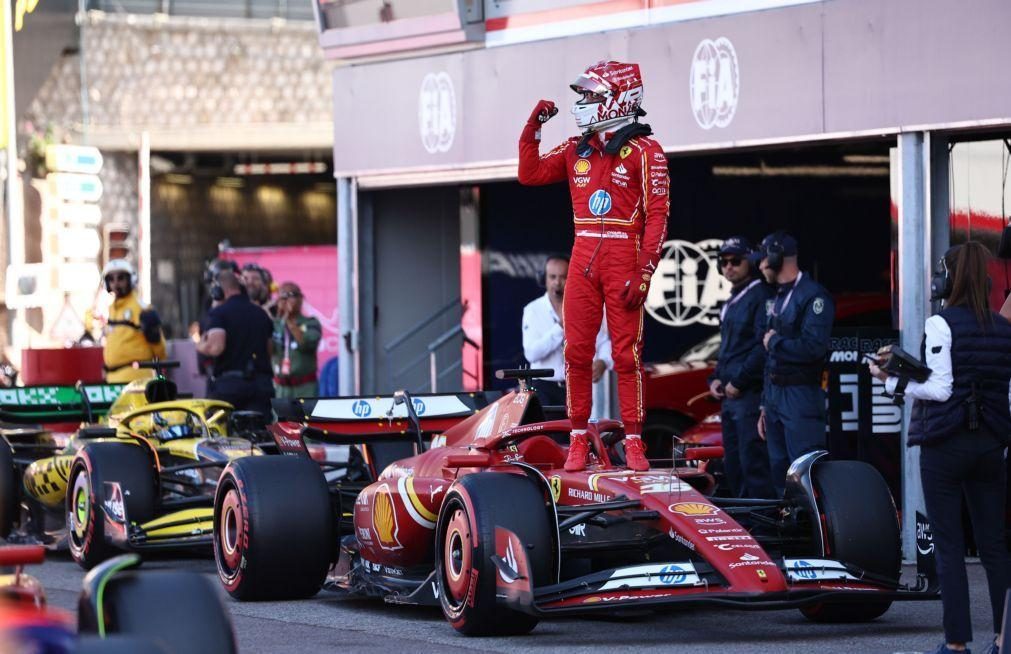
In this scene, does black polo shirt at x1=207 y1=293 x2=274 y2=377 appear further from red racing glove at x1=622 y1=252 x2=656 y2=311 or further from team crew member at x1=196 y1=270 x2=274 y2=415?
red racing glove at x1=622 y1=252 x2=656 y2=311

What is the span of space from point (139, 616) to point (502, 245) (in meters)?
11.4

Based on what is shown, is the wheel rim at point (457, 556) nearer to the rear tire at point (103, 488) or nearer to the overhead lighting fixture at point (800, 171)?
the rear tire at point (103, 488)

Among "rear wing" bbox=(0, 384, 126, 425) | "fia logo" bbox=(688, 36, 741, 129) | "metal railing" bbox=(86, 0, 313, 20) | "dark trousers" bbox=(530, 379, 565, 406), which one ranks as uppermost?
"metal railing" bbox=(86, 0, 313, 20)

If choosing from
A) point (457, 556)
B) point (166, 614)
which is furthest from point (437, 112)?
point (166, 614)

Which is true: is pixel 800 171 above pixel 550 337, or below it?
above

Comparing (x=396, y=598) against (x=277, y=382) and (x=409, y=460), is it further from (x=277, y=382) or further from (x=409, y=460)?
(x=277, y=382)

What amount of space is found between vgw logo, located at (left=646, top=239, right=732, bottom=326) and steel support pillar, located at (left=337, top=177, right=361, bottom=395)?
2.79 meters

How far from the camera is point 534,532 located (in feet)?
24.4

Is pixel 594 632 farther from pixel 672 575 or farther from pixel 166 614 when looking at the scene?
pixel 166 614

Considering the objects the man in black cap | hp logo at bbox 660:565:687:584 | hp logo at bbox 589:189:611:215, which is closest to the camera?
hp logo at bbox 660:565:687:584

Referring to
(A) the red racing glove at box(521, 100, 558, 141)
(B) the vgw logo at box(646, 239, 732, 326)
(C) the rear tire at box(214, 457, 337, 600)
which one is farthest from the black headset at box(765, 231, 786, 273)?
(B) the vgw logo at box(646, 239, 732, 326)

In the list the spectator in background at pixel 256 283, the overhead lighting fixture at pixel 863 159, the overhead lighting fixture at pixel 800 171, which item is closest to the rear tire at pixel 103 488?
the spectator in background at pixel 256 283

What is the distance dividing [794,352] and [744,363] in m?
0.76

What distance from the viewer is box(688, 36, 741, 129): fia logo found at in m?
12.0
